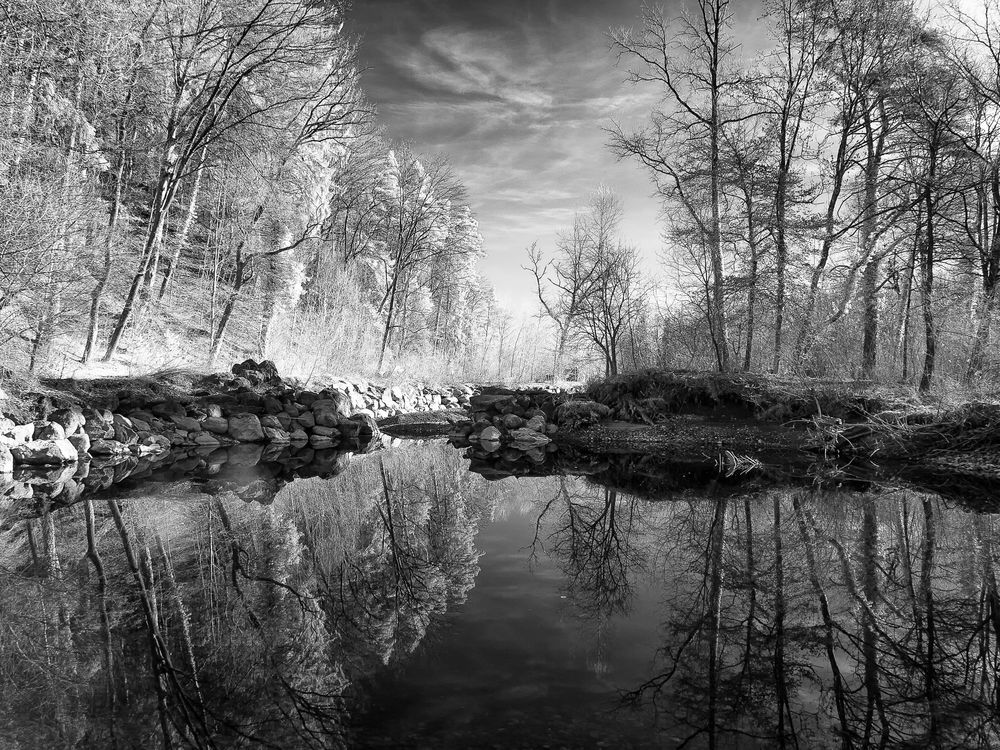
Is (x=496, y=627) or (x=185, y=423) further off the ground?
(x=185, y=423)

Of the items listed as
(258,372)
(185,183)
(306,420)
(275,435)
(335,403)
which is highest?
(185,183)

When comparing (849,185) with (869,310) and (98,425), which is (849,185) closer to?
(869,310)

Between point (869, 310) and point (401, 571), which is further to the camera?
point (869, 310)

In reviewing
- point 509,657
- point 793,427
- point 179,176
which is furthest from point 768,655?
point 179,176

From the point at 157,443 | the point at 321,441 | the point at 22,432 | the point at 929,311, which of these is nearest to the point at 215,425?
the point at 157,443

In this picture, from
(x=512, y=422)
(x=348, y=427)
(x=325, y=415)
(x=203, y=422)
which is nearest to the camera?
(x=203, y=422)

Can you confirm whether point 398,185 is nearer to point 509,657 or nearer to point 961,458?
point 961,458

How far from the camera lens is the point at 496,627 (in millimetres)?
3299

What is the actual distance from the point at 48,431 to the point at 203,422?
296 cm

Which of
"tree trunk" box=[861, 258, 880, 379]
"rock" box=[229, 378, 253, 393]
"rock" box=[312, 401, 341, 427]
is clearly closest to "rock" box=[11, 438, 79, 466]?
"rock" box=[229, 378, 253, 393]

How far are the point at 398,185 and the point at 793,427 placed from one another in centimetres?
2316

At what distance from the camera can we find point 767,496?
662 cm

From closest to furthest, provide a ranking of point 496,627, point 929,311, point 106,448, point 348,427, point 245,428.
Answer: point 496,627
point 106,448
point 929,311
point 245,428
point 348,427

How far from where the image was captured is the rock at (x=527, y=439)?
12.5m
